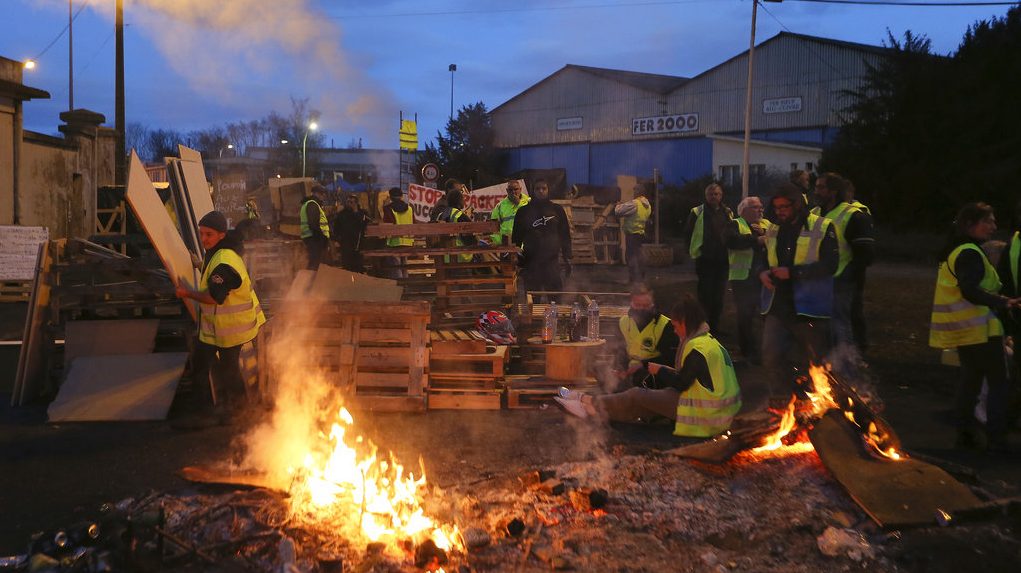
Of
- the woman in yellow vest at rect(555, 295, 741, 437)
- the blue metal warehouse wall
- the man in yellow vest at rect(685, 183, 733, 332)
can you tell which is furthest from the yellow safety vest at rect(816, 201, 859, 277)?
the blue metal warehouse wall

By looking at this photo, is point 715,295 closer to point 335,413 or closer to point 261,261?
point 335,413

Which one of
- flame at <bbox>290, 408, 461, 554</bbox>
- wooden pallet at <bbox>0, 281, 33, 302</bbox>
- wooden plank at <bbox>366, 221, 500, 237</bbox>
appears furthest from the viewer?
wooden pallet at <bbox>0, 281, 33, 302</bbox>

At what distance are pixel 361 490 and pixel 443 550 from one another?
86 cm

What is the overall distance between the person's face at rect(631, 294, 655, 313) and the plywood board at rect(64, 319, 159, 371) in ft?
14.5

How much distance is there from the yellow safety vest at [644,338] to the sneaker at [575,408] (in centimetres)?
56

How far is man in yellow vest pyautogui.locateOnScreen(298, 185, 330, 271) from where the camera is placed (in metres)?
13.0

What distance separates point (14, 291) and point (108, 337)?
9127 millimetres

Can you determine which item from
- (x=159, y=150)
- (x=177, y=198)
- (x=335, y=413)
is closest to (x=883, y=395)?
(x=335, y=413)

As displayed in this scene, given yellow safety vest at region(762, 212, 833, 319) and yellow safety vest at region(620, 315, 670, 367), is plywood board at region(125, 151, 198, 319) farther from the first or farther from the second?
yellow safety vest at region(762, 212, 833, 319)

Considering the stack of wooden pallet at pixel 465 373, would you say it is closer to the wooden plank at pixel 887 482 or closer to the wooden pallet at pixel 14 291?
the wooden plank at pixel 887 482

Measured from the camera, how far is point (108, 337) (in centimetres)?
771

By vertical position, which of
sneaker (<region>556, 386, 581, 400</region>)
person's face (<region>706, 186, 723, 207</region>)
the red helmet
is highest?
person's face (<region>706, 186, 723, 207</region>)

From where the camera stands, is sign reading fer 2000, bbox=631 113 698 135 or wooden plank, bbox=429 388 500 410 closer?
wooden plank, bbox=429 388 500 410

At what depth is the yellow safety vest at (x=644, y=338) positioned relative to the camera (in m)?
7.02
